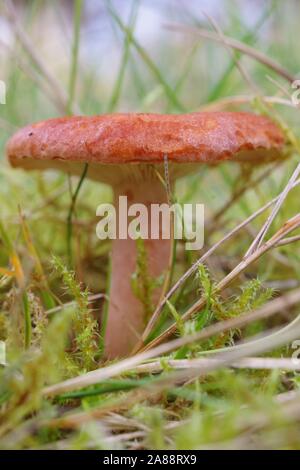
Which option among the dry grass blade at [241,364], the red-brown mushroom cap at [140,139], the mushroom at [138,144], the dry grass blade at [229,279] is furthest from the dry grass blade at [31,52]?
the dry grass blade at [241,364]

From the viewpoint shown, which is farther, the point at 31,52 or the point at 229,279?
the point at 31,52

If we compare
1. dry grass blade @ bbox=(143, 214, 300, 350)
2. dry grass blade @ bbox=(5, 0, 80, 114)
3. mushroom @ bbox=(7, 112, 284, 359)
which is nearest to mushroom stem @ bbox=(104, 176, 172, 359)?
mushroom @ bbox=(7, 112, 284, 359)

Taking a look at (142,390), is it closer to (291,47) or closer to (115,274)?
(115,274)

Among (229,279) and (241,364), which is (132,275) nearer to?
(229,279)

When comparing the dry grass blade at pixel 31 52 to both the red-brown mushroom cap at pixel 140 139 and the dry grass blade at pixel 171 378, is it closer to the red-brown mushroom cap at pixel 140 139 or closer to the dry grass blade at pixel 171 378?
the red-brown mushroom cap at pixel 140 139

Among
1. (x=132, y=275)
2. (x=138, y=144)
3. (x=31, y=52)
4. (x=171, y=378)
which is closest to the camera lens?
(x=171, y=378)

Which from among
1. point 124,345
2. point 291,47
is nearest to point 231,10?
point 291,47

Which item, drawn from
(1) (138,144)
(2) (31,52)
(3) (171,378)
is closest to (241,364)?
(3) (171,378)
